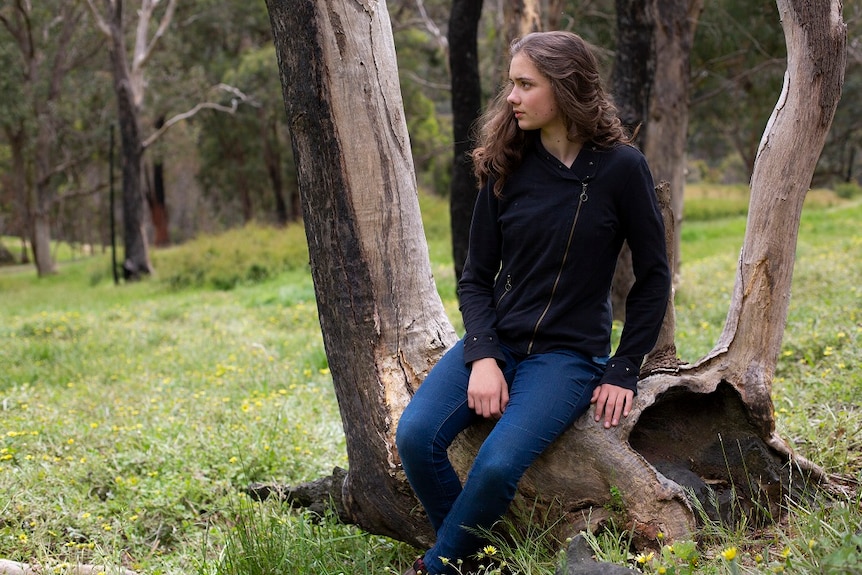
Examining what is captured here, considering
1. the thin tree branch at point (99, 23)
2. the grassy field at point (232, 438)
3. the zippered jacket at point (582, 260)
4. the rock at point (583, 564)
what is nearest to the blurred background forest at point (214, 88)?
the thin tree branch at point (99, 23)

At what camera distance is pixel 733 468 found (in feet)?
10.6

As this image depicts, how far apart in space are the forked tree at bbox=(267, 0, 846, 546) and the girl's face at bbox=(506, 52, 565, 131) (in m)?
0.55

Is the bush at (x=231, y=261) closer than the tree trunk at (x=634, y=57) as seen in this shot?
No

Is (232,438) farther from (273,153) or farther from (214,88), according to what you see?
(273,153)

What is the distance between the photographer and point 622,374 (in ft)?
9.66

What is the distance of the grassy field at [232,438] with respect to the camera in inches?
120

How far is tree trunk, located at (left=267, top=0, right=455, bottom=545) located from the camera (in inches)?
126

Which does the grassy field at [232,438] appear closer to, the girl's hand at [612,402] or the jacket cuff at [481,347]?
the girl's hand at [612,402]

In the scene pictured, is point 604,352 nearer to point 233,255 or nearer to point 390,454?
point 390,454

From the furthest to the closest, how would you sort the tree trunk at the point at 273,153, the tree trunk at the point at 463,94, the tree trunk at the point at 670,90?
the tree trunk at the point at 273,153
the tree trunk at the point at 670,90
the tree trunk at the point at 463,94

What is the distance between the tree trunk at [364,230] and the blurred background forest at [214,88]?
48.4ft

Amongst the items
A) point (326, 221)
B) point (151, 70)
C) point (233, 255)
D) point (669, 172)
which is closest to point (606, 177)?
point (326, 221)

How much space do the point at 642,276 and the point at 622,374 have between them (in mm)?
357

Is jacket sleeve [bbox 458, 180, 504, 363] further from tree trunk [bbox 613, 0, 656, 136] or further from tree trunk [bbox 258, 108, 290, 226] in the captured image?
tree trunk [bbox 258, 108, 290, 226]
